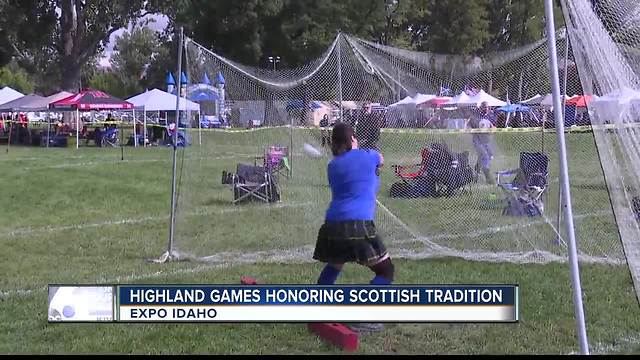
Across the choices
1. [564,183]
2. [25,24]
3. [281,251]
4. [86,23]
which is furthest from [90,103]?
[564,183]

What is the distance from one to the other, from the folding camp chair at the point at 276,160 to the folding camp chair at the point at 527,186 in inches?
120

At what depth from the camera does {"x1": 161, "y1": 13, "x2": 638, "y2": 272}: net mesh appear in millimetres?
8539

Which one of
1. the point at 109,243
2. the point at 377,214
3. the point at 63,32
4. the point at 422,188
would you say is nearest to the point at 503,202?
the point at 422,188

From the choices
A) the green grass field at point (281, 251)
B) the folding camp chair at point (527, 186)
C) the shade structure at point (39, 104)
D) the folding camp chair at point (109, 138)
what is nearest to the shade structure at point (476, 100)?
the green grass field at point (281, 251)

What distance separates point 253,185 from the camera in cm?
1265

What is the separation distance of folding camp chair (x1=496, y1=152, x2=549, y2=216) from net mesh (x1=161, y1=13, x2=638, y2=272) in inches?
0.8

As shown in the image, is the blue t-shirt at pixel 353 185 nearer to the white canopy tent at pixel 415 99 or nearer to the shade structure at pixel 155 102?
the white canopy tent at pixel 415 99

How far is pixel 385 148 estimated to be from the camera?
9.27m

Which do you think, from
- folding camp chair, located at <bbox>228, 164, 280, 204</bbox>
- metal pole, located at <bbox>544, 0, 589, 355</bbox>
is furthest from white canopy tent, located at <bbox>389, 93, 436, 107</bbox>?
metal pole, located at <bbox>544, 0, 589, 355</bbox>

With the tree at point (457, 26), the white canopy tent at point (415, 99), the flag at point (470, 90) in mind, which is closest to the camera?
the flag at point (470, 90)

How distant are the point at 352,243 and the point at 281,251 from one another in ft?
10.8

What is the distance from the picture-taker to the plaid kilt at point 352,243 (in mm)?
5676

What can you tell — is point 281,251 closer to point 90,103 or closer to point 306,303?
point 306,303

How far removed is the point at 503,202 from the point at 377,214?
206 cm
